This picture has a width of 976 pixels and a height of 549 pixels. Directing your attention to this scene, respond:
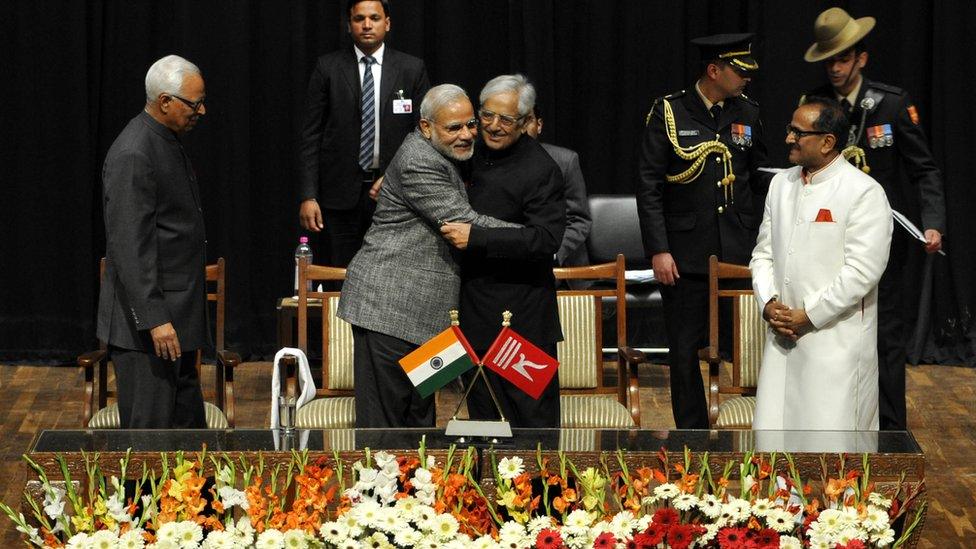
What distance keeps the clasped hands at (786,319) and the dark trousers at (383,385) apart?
1019 mm

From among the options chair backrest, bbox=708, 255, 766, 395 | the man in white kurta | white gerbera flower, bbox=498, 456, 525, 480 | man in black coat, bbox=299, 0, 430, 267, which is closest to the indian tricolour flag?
white gerbera flower, bbox=498, 456, 525, 480

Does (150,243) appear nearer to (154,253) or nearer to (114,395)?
(154,253)

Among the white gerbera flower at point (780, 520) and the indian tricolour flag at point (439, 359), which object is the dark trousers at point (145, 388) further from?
the white gerbera flower at point (780, 520)

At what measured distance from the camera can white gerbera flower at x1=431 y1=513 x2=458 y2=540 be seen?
288 cm

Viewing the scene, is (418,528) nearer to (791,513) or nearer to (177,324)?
(791,513)

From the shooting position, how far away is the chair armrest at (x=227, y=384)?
4723 millimetres

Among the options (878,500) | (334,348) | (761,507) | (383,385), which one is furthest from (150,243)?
(878,500)

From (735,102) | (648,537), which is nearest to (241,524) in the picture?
(648,537)

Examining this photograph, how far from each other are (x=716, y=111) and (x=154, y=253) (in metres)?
2.10

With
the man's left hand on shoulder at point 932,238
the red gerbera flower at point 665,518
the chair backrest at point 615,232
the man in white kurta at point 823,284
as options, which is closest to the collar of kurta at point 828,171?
the man in white kurta at point 823,284

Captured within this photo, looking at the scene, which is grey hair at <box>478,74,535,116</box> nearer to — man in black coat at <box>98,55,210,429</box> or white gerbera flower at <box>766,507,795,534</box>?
man in black coat at <box>98,55,210,429</box>

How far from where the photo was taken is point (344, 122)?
6.00 meters

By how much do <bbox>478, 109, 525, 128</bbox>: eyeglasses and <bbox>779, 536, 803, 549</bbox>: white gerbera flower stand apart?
5.37 feet

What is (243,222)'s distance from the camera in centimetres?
757
